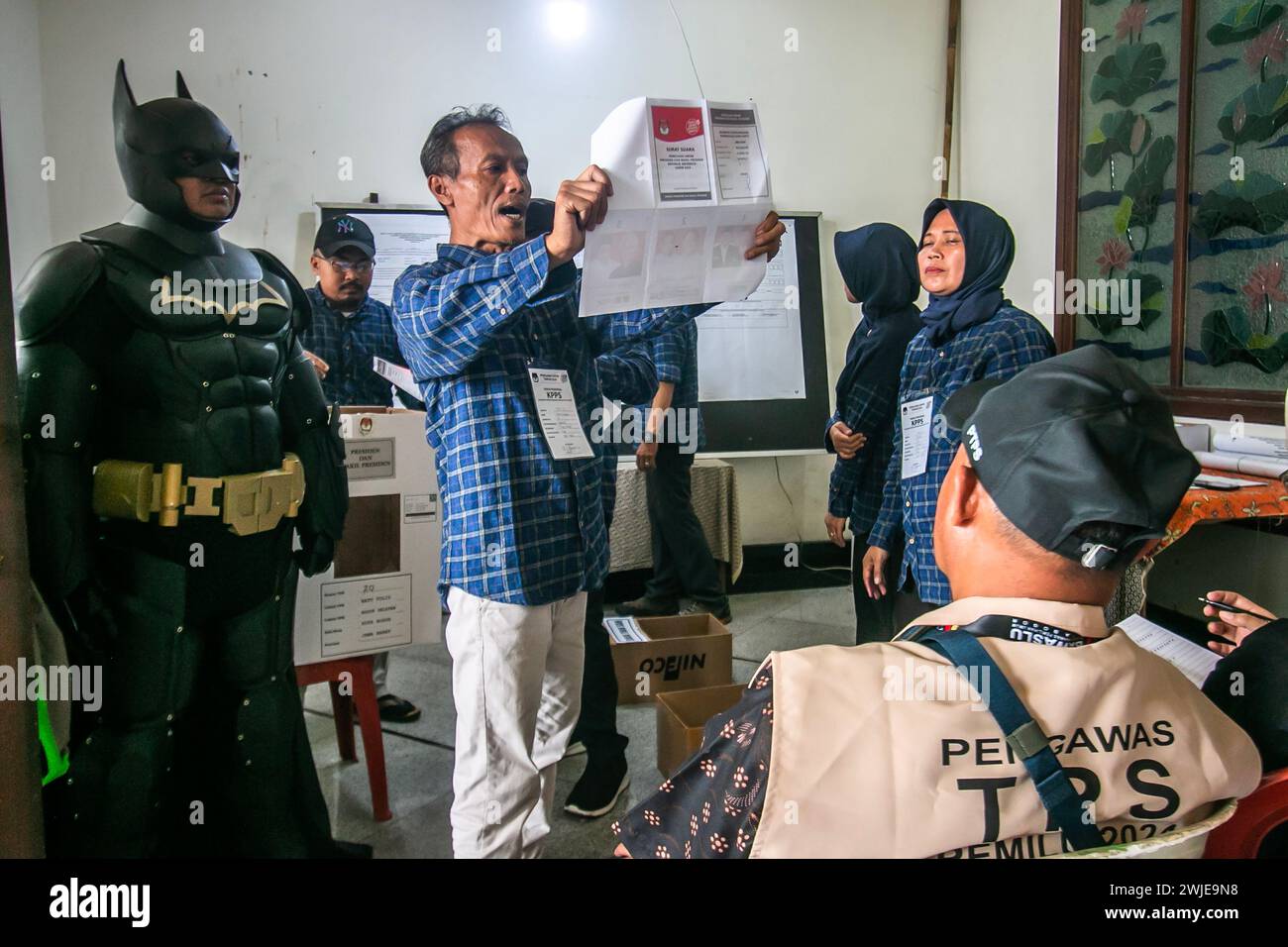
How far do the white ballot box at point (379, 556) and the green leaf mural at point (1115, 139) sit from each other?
6.38ft

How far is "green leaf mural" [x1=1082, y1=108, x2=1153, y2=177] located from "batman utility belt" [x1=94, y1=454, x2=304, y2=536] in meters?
2.23

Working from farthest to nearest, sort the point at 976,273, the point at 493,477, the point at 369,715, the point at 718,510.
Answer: the point at 718,510 → the point at 369,715 → the point at 976,273 → the point at 493,477

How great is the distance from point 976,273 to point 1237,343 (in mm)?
1301

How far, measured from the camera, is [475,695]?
1.46 metres

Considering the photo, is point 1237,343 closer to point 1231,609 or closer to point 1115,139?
Result: point 1115,139

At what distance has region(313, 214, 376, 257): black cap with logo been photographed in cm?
229

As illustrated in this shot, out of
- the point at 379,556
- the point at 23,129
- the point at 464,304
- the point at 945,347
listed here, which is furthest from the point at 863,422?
the point at 23,129

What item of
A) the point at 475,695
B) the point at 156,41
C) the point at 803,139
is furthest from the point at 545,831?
the point at 803,139

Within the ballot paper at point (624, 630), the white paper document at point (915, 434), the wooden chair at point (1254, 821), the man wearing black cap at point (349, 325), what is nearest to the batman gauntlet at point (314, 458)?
the man wearing black cap at point (349, 325)

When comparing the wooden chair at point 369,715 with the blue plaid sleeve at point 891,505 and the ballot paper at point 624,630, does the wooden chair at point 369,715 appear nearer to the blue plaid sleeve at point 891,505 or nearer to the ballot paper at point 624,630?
the ballot paper at point 624,630

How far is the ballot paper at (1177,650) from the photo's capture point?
4.11 ft

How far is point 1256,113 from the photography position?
7.73ft

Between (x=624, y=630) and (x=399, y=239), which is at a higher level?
(x=399, y=239)

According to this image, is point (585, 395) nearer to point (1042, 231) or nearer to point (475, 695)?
point (475, 695)
